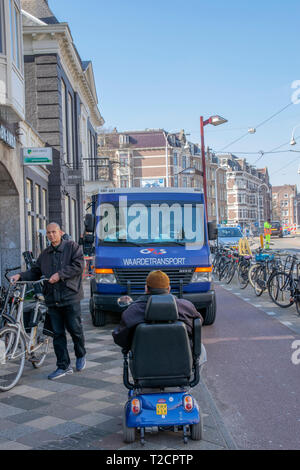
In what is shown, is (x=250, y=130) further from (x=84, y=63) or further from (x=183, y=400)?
(x=183, y=400)

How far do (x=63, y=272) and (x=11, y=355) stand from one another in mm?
1066

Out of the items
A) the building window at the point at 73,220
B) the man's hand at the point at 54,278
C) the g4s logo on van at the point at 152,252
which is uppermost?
the building window at the point at 73,220

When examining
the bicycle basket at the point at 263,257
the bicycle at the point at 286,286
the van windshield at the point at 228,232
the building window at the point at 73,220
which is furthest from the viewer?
the van windshield at the point at 228,232

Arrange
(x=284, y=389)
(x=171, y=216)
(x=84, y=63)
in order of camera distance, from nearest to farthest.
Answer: (x=284, y=389)
(x=171, y=216)
(x=84, y=63)

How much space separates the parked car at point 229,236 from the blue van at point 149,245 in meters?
15.1

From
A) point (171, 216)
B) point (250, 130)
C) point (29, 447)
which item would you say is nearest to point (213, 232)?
point (171, 216)

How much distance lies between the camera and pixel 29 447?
4031 mm

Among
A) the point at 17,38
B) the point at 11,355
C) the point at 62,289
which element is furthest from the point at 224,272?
the point at 11,355

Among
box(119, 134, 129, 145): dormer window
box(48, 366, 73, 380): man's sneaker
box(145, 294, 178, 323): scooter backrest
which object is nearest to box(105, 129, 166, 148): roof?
box(119, 134, 129, 145): dormer window

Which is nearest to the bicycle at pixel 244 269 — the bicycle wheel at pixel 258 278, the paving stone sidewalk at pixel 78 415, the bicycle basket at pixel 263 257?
the bicycle basket at pixel 263 257

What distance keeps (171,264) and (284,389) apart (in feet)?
12.6

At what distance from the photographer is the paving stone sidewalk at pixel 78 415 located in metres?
4.08

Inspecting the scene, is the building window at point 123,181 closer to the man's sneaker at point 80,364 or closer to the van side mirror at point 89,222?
the van side mirror at point 89,222

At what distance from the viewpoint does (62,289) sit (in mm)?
6281
